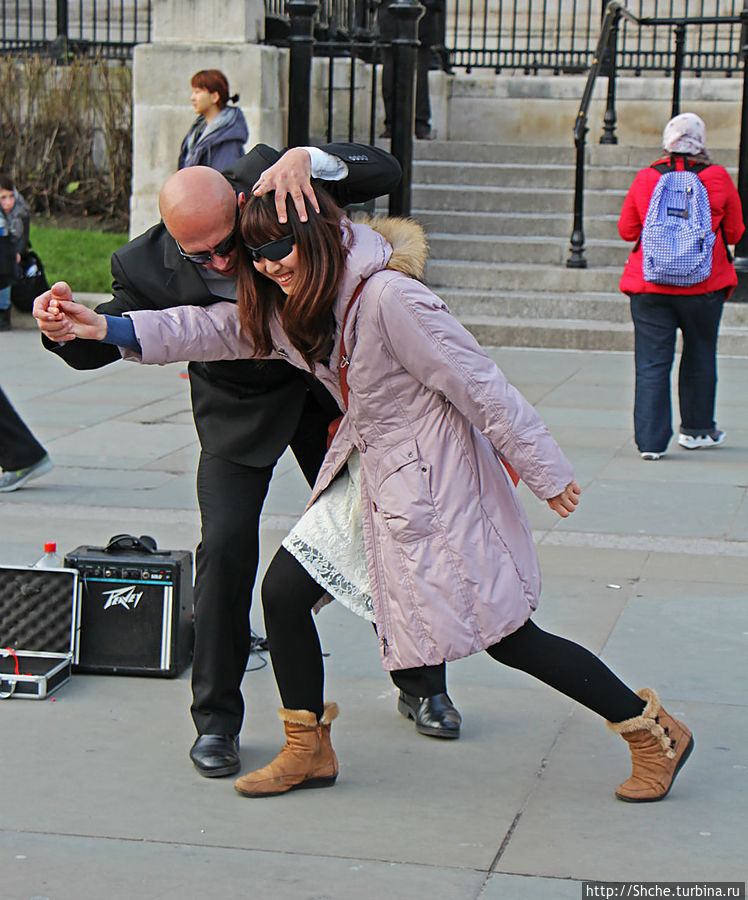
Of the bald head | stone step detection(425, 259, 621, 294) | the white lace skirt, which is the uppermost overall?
the bald head

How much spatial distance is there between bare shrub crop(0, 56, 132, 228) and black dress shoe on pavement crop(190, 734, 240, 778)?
39.0ft

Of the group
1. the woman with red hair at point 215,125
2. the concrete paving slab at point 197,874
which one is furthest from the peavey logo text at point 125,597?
the woman with red hair at point 215,125

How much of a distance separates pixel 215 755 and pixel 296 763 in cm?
25

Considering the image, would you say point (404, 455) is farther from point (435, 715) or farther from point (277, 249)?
point (435, 715)

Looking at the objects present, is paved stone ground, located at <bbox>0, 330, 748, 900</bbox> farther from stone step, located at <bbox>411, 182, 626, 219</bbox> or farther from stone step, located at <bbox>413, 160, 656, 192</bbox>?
stone step, located at <bbox>413, 160, 656, 192</bbox>

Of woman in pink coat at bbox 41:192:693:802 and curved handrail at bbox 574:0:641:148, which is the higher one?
curved handrail at bbox 574:0:641:148

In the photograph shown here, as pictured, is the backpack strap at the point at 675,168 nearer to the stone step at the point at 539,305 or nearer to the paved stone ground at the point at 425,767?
the paved stone ground at the point at 425,767

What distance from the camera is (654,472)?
7.46 m

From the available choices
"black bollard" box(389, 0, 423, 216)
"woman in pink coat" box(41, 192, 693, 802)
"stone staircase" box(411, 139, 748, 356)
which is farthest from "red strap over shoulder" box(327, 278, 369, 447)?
"black bollard" box(389, 0, 423, 216)

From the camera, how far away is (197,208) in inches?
133

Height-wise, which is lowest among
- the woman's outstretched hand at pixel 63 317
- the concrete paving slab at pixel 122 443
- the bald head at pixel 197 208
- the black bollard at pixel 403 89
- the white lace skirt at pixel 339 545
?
the concrete paving slab at pixel 122 443

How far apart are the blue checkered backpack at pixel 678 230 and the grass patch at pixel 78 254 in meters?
6.09

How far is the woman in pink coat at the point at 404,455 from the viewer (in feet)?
11.1

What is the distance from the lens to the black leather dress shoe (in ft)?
13.4
